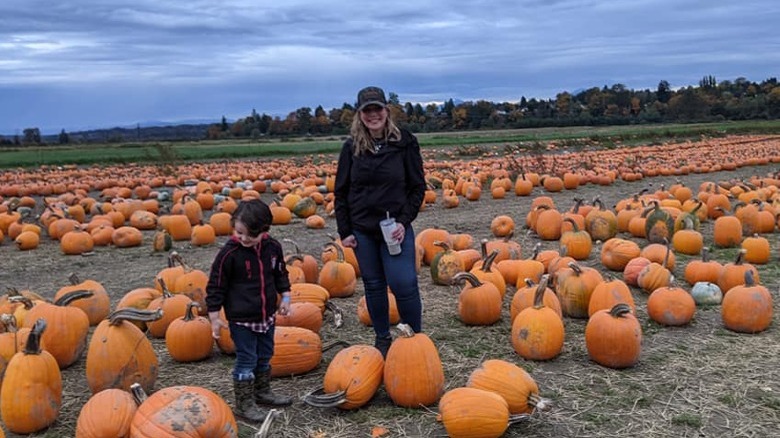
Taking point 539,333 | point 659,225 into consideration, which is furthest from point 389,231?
point 659,225

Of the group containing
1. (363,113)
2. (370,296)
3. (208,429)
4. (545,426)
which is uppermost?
(363,113)

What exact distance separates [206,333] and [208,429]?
5.76 ft

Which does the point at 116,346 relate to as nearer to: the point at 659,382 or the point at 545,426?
the point at 545,426

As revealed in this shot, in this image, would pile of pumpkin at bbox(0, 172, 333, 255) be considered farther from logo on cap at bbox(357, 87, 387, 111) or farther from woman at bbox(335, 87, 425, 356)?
logo on cap at bbox(357, 87, 387, 111)

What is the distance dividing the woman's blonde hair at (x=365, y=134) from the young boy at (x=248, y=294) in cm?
92

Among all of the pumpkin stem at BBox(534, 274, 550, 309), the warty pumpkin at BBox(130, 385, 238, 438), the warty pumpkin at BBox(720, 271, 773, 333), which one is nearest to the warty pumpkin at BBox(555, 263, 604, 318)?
the pumpkin stem at BBox(534, 274, 550, 309)

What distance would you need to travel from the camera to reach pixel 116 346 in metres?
4.42

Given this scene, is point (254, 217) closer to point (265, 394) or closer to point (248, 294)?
point (248, 294)

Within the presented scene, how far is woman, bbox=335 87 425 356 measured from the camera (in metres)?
4.78

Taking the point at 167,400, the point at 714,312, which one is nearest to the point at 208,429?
the point at 167,400

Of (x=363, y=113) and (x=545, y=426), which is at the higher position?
(x=363, y=113)

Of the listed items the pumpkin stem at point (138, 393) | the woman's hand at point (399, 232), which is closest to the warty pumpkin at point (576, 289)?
the woman's hand at point (399, 232)

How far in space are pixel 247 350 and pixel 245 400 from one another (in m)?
0.31

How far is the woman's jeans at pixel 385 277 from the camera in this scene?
486cm
